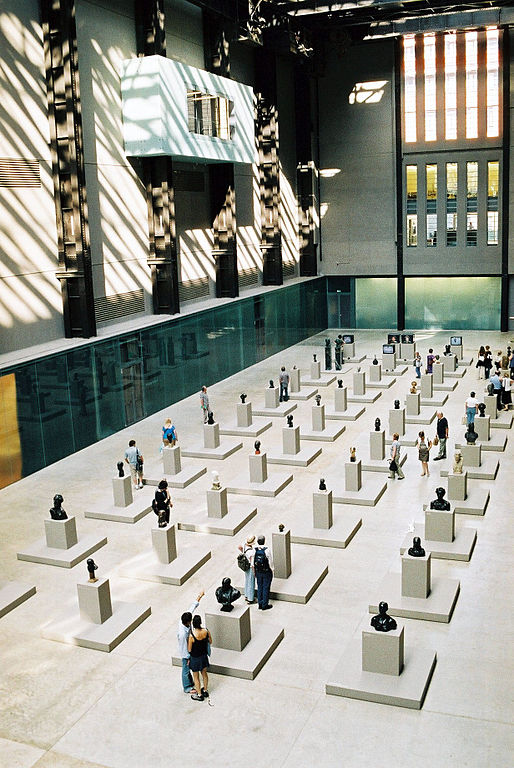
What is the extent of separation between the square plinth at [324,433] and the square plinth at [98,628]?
11.5m

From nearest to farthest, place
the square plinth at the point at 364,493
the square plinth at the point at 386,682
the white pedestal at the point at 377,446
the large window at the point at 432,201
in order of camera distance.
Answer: the square plinth at the point at 386,682
the square plinth at the point at 364,493
the white pedestal at the point at 377,446
the large window at the point at 432,201

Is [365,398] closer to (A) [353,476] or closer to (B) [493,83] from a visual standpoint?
(A) [353,476]

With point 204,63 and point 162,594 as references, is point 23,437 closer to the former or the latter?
point 162,594

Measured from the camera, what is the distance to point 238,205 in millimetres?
38500

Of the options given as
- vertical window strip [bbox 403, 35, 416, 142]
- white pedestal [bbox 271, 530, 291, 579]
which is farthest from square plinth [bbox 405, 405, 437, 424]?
vertical window strip [bbox 403, 35, 416, 142]

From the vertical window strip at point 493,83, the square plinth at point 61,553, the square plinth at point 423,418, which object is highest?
the vertical window strip at point 493,83

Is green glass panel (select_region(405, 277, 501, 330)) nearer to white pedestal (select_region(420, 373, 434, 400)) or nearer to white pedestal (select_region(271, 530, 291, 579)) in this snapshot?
white pedestal (select_region(420, 373, 434, 400))

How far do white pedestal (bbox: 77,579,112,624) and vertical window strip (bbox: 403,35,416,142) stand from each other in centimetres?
3563

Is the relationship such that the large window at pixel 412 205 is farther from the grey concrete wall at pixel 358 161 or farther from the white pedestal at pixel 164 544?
the white pedestal at pixel 164 544

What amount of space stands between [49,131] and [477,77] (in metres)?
25.9

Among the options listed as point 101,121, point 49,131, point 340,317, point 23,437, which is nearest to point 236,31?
point 101,121

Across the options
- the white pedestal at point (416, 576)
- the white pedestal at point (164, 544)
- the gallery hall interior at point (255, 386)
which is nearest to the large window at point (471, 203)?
the gallery hall interior at point (255, 386)

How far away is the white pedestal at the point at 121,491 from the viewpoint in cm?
1900

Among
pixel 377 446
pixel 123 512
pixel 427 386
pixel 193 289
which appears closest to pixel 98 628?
pixel 123 512
